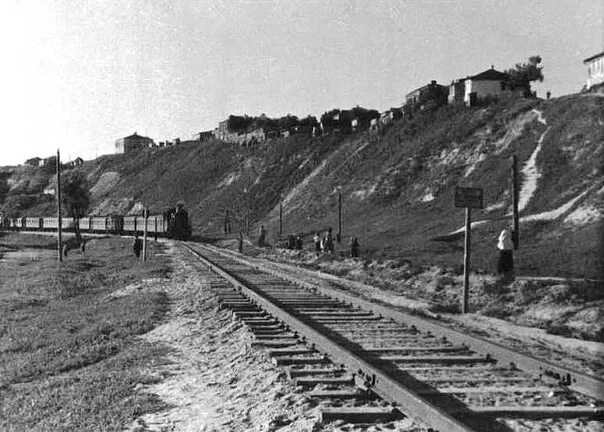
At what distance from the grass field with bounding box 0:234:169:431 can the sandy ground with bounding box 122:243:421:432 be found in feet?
1.09

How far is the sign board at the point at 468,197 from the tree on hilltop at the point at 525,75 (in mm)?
88627

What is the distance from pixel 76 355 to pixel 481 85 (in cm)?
9194

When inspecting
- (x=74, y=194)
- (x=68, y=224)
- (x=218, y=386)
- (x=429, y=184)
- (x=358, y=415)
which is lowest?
(x=68, y=224)

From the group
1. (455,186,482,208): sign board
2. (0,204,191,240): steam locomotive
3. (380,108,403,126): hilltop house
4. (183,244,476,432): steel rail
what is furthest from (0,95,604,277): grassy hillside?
(183,244,476,432): steel rail

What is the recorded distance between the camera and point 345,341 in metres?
9.73

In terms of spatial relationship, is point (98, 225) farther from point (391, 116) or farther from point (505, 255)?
point (505, 255)

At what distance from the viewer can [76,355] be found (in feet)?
37.9

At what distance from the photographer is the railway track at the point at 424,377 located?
569cm

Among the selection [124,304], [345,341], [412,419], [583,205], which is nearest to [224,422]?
[412,419]

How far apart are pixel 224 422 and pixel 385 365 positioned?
2.37 meters

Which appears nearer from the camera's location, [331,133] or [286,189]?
[286,189]

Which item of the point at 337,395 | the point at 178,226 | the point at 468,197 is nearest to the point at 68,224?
the point at 178,226

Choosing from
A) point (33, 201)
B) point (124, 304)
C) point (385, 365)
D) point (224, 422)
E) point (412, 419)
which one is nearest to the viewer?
point (412, 419)

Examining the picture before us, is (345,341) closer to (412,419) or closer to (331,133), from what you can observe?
(412,419)
